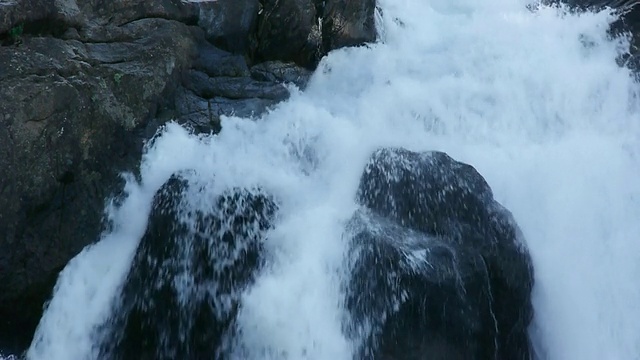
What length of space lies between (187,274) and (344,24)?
583 cm

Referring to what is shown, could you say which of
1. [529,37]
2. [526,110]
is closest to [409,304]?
[526,110]

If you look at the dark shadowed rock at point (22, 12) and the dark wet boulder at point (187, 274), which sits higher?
the dark shadowed rock at point (22, 12)

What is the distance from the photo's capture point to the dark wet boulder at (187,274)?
18.9 feet

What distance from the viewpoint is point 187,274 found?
19.7ft

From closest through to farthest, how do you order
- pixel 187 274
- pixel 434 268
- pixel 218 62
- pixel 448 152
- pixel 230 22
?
pixel 434 268 < pixel 187 274 < pixel 448 152 < pixel 218 62 < pixel 230 22

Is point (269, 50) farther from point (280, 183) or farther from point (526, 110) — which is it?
point (526, 110)

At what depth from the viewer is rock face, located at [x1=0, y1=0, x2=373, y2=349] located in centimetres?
579

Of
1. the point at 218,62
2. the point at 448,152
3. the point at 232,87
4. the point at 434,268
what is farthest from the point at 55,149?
the point at 448,152

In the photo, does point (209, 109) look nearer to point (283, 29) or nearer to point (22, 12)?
point (283, 29)

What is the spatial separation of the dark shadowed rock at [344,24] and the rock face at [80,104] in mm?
1864

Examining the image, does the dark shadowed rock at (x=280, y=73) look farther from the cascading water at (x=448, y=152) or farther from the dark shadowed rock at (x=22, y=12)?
the dark shadowed rock at (x=22, y=12)

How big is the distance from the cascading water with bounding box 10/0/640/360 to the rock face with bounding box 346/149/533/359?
0.33 metres

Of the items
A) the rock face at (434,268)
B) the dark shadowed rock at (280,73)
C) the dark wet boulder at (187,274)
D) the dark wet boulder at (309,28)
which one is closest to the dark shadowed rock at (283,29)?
the dark wet boulder at (309,28)

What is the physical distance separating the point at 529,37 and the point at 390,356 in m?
8.41
